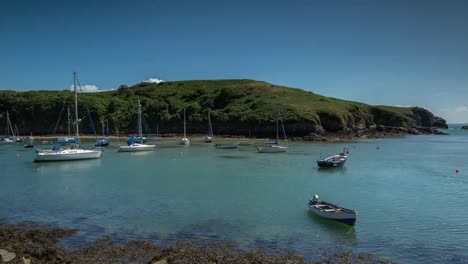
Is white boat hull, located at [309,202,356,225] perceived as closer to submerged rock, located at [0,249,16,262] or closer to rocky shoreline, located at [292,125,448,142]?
submerged rock, located at [0,249,16,262]

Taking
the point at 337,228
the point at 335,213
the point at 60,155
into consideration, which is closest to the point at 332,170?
the point at 335,213

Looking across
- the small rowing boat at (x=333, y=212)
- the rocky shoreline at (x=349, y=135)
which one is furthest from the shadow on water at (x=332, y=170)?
the rocky shoreline at (x=349, y=135)

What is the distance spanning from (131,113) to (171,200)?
11886cm

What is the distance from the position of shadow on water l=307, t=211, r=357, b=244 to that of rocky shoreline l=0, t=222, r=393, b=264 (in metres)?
2.81

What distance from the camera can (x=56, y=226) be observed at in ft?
74.5

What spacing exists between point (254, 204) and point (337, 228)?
7.79 meters

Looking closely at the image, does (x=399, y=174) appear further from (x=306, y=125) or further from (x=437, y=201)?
(x=306, y=125)

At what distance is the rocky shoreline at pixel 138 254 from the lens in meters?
16.8

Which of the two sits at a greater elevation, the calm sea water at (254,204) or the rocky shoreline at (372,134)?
the rocky shoreline at (372,134)

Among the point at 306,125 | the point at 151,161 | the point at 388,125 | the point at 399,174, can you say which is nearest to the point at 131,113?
the point at 306,125

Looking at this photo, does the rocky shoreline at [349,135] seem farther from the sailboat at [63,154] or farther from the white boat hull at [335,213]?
the white boat hull at [335,213]

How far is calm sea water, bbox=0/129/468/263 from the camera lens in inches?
805

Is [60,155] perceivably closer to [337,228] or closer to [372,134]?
[337,228]

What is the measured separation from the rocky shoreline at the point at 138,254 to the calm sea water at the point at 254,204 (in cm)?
106
